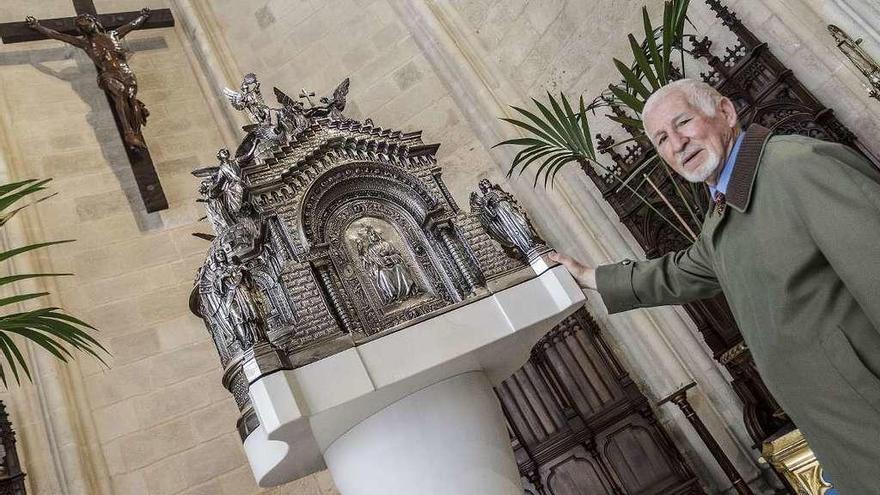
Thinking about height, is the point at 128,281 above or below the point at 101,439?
above

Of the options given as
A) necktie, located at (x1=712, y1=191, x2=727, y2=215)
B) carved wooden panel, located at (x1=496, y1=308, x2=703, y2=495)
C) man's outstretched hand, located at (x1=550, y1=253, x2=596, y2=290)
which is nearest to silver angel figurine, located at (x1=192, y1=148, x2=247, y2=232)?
man's outstretched hand, located at (x1=550, y1=253, x2=596, y2=290)

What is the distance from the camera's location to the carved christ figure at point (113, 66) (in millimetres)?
5312

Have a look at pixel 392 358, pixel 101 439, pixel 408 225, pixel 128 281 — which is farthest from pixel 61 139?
pixel 392 358

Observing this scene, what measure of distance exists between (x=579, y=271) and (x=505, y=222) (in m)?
0.42

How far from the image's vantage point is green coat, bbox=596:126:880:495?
135 cm

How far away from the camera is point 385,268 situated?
8.33 feet

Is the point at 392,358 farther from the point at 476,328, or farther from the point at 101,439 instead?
the point at 101,439

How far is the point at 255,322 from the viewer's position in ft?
6.67

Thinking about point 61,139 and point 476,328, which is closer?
point 476,328

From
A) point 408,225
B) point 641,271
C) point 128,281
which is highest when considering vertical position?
point 128,281

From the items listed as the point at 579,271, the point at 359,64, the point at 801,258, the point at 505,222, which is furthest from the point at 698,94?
the point at 359,64

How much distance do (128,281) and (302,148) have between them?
9.29 feet

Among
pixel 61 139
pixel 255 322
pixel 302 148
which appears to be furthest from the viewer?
pixel 61 139

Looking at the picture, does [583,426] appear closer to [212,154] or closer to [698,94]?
[698,94]
